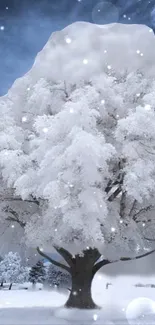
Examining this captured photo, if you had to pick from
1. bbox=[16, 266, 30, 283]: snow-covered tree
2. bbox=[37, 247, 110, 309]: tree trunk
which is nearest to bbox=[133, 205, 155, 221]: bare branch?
bbox=[37, 247, 110, 309]: tree trunk

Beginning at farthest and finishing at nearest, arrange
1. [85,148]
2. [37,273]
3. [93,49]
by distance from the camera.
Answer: [37,273], [93,49], [85,148]

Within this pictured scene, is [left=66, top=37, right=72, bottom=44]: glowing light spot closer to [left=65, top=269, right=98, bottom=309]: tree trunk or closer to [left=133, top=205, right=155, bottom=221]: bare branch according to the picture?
[left=133, top=205, right=155, bottom=221]: bare branch

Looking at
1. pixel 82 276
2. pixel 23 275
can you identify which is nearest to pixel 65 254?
pixel 82 276

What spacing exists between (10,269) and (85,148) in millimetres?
26754

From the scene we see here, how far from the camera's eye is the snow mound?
1366cm

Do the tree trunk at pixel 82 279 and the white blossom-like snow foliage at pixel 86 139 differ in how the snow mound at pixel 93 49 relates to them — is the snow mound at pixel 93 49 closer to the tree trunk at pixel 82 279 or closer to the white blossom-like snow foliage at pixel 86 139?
the white blossom-like snow foliage at pixel 86 139

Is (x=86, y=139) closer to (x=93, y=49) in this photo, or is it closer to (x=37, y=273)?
(x=93, y=49)

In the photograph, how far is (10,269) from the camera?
35.8 metres

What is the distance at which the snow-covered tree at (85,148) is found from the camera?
11.8 metres

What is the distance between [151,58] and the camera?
14047 millimetres

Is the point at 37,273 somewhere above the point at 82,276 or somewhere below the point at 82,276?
above

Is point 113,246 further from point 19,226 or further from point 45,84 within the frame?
point 45,84

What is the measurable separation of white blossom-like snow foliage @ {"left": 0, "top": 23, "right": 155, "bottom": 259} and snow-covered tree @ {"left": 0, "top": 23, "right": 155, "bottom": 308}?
31 mm

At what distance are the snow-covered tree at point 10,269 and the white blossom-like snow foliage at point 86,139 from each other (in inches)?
843
